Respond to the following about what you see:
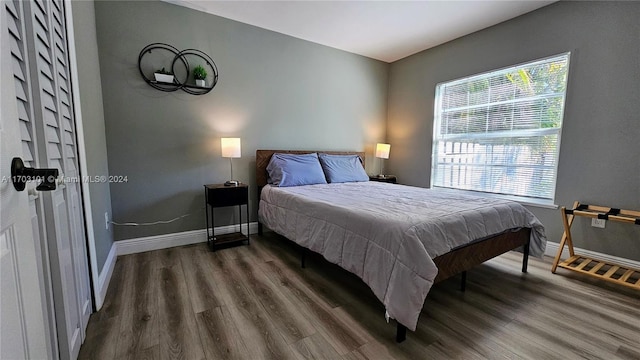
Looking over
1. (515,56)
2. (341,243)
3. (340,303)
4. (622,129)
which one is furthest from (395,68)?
(340,303)

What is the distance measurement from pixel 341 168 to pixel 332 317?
2.26 meters

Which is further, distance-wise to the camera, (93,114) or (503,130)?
(503,130)

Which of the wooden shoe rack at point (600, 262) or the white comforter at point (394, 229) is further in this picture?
the wooden shoe rack at point (600, 262)

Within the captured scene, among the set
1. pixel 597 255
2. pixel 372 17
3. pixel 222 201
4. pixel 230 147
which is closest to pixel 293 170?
pixel 230 147

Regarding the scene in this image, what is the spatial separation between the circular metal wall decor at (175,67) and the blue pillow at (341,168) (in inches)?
67.8

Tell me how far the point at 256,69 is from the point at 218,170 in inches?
54.1

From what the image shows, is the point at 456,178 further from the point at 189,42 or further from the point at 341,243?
the point at 189,42

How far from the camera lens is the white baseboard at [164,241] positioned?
8.66ft

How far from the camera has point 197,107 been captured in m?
2.95

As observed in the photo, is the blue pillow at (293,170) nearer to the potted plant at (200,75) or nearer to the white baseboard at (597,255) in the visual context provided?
the potted plant at (200,75)

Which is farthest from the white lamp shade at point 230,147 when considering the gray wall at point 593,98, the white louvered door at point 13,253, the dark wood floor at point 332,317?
the gray wall at point 593,98

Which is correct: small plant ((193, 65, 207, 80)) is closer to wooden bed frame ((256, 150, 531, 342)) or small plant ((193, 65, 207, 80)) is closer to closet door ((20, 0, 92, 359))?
closet door ((20, 0, 92, 359))

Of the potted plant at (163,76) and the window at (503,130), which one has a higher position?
the potted plant at (163,76)

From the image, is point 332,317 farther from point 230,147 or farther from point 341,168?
point 341,168
